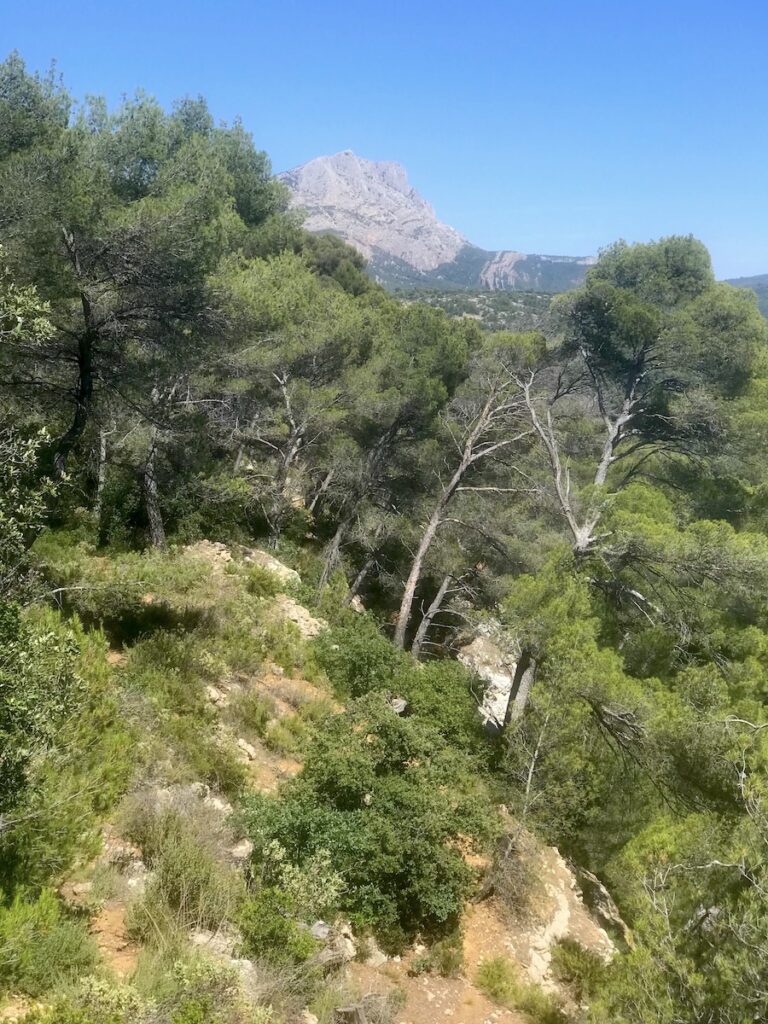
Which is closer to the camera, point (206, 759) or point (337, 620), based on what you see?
point (206, 759)

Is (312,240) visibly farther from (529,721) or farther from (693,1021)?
(693,1021)

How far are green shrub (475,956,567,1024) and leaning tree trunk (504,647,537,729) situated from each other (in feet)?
12.7

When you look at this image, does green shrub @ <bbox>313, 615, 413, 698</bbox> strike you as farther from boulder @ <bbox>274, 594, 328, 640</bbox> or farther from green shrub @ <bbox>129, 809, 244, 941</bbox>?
green shrub @ <bbox>129, 809, 244, 941</bbox>

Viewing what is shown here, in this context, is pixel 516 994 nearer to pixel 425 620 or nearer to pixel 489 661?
pixel 425 620

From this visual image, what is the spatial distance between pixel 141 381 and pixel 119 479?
390 cm

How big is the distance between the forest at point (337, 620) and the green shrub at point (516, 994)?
0.03 metres

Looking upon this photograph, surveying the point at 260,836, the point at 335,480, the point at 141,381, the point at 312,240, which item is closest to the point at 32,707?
the point at 260,836

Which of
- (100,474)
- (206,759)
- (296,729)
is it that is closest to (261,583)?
(100,474)

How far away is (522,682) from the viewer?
1108cm

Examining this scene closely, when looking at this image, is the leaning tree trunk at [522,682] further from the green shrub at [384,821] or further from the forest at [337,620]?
the green shrub at [384,821]

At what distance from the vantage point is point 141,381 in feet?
34.0

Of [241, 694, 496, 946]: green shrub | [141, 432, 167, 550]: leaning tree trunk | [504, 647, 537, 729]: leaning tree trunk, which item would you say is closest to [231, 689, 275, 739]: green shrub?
[241, 694, 496, 946]: green shrub

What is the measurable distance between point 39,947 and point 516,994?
5475 mm

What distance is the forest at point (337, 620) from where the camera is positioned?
486 cm
